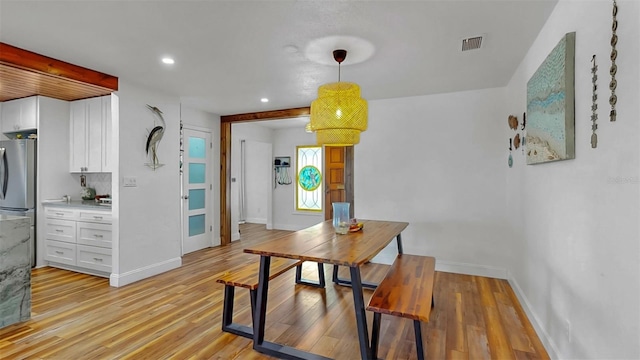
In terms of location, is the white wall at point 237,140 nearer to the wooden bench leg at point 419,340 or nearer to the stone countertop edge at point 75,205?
the stone countertop edge at point 75,205

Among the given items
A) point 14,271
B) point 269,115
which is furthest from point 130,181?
point 269,115

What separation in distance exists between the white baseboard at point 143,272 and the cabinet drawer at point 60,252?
88 centimetres

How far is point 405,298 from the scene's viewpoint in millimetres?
1948

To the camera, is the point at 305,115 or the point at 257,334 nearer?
the point at 257,334

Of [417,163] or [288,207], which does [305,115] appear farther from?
[288,207]

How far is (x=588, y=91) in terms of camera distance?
5.07ft

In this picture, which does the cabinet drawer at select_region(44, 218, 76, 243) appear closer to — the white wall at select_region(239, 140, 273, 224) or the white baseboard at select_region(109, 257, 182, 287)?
the white baseboard at select_region(109, 257, 182, 287)

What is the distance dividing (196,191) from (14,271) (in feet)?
8.61

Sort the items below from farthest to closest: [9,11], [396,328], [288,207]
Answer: [288,207], [396,328], [9,11]

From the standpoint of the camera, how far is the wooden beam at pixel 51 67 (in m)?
2.53

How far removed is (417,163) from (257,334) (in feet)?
9.43

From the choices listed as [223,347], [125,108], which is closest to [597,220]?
[223,347]

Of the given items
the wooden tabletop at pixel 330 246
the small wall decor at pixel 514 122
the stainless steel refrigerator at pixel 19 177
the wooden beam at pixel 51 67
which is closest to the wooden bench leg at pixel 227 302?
the wooden tabletop at pixel 330 246

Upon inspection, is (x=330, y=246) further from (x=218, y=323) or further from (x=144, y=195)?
(x=144, y=195)
